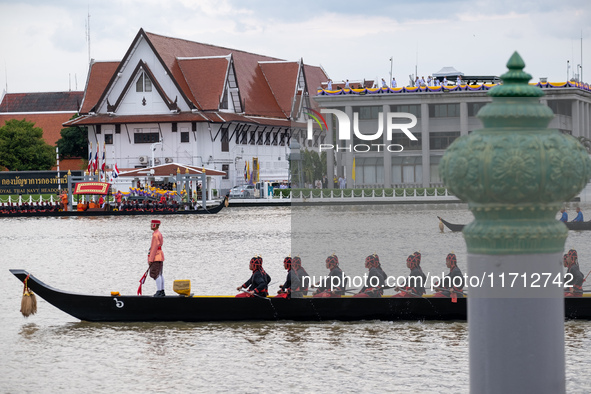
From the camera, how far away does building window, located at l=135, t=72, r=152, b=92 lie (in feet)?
251

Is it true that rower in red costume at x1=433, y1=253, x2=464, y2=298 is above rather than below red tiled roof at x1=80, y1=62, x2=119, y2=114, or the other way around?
below

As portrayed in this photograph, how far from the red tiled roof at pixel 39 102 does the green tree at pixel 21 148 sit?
24.8 m

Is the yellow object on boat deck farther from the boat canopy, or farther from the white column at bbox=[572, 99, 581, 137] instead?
the boat canopy

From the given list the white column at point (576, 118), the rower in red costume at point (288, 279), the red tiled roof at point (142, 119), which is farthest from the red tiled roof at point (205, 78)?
the rower in red costume at point (288, 279)

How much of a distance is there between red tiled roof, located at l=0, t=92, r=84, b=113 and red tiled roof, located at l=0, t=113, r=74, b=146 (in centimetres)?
313

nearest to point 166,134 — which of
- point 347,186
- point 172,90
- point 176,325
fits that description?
point 172,90

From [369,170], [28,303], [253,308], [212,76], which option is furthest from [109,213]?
[253,308]

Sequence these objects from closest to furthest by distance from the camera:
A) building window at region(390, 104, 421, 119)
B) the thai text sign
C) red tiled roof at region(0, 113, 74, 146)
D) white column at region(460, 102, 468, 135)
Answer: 1. white column at region(460, 102, 468, 135)
2. building window at region(390, 104, 421, 119)
3. the thai text sign
4. red tiled roof at region(0, 113, 74, 146)

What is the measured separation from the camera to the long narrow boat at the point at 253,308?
1691 cm

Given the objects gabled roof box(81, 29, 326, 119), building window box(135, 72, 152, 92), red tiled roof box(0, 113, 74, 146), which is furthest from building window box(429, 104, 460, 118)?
red tiled roof box(0, 113, 74, 146)

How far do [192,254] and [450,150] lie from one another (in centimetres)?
2962

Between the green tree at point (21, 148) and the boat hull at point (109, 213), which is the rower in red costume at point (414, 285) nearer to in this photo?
the boat hull at point (109, 213)

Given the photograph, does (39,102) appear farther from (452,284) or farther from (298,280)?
(452,284)

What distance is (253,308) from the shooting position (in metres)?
17.4
